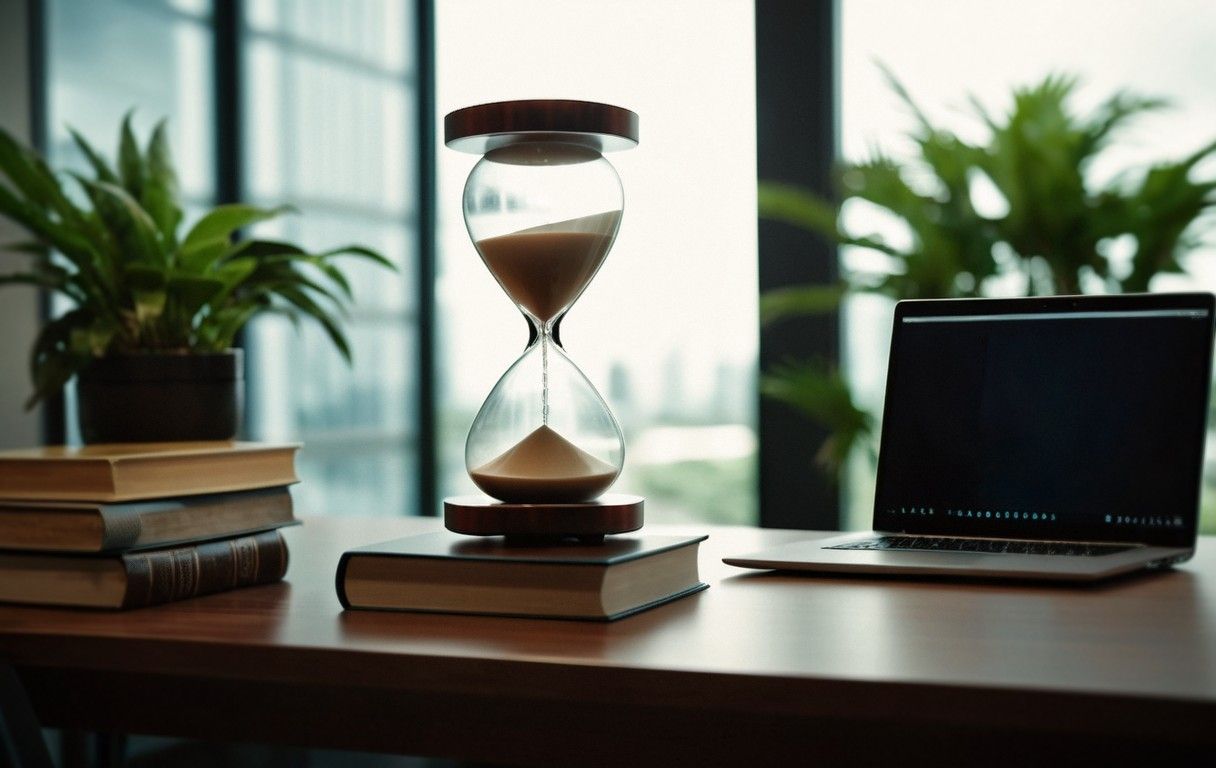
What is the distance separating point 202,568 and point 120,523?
0.08 meters

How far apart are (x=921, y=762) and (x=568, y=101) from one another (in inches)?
21.1

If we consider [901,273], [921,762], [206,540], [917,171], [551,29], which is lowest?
[921,762]

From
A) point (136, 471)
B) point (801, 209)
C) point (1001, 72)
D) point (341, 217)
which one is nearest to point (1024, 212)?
point (801, 209)

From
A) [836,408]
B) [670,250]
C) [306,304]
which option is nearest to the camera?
[306,304]

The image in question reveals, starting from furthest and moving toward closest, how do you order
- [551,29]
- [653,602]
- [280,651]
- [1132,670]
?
1. [551,29]
2. [653,602]
3. [280,651]
4. [1132,670]

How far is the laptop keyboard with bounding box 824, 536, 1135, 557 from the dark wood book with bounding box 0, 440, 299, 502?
0.54 m

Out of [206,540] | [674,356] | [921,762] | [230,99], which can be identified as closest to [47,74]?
[230,99]

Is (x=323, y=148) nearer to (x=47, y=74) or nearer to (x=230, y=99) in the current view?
(x=230, y=99)

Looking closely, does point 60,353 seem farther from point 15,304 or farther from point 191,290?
point 15,304

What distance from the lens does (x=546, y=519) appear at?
894mm

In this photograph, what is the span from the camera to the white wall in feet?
9.89

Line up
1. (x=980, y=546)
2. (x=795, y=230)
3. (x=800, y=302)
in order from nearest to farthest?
(x=980, y=546)
(x=800, y=302)
(x=795, y=230)

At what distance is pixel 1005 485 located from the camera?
1107 millimetres

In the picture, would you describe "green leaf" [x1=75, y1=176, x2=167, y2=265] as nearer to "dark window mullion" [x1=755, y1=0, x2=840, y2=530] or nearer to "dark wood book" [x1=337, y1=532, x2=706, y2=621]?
"dark wood book" [x1=337, y1=532, x2=706, y2=621]
